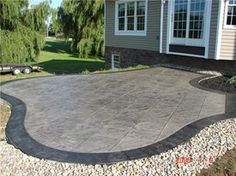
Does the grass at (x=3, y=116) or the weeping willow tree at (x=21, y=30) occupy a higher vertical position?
the weeping willow tree at (x=21, y=30)

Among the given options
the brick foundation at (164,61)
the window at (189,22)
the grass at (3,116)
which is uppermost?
the window at (189,22)

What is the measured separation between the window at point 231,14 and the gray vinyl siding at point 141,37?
145 inches

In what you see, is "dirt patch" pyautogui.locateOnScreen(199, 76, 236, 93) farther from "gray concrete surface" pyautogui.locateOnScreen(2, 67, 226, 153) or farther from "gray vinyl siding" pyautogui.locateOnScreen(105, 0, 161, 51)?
"gray vinyl siding" pyautogui.locateOnScreen(105, 0, 161, 51)

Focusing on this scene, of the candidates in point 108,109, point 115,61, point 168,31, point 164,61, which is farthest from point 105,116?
point 115,61

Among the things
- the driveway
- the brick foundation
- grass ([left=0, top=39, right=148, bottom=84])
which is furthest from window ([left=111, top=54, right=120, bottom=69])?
the driveway

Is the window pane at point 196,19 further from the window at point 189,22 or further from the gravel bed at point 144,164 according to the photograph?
the gravel bed at point 144,164

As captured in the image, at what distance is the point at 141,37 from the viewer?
13.9 metres

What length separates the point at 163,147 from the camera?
394cm

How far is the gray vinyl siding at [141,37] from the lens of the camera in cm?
1293

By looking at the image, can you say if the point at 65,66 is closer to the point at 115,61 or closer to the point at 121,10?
the point at 115,61

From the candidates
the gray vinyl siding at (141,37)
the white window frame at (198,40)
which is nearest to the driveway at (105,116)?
the white window frame at (198,40)

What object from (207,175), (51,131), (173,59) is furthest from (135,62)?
(207,175)

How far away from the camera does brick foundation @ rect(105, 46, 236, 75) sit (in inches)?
400

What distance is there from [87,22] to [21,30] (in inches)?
386
